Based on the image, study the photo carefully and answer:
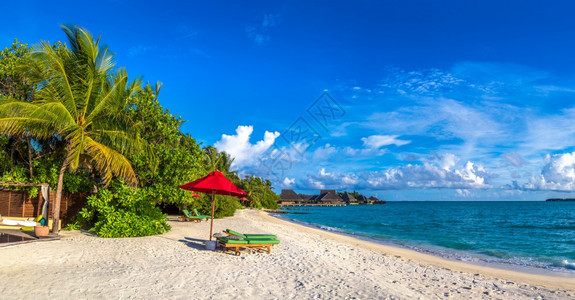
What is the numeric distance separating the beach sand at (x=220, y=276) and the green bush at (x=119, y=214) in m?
0.93

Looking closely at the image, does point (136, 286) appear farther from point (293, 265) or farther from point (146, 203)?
point (146, 203)

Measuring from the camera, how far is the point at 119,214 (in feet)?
38.8

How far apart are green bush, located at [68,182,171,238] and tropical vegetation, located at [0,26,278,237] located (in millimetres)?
31

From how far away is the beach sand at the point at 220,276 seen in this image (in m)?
5.85

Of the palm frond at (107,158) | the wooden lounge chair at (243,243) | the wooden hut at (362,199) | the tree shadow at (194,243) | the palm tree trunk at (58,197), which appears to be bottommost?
the wooden hut at (362,199)

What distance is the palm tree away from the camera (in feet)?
33.2

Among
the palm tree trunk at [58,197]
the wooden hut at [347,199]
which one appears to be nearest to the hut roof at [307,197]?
the wooden hut at [347,199]

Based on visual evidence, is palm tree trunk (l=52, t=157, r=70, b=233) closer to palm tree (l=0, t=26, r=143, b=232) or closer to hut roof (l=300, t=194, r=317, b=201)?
palm tree (l=0, t=26, r=143, b=232)

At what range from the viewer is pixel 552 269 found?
11.6m

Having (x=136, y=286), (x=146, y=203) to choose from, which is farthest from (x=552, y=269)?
(x=146, y=203)

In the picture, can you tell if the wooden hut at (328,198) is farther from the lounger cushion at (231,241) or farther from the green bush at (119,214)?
the lounger cushion at (231,241)

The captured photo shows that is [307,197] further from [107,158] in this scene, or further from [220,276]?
[220,276]

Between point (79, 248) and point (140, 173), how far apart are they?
4225mm

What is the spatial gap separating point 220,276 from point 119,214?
Result: 654 centimetres
